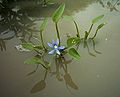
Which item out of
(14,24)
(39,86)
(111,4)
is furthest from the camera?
(111,4)

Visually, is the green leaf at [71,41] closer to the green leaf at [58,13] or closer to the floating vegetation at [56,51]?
the floating vegetation at [56,51]

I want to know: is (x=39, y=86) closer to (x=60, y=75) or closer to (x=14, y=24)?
(x=60, y=75)

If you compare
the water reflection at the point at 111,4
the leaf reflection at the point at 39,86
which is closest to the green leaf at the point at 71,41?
the leaf reflection at the point at 39,86

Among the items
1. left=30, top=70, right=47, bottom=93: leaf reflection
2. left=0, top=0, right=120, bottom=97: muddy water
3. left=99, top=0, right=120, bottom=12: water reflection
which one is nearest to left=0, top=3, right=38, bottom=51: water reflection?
left=0, top=0, right=120, bottom=97: muddy water

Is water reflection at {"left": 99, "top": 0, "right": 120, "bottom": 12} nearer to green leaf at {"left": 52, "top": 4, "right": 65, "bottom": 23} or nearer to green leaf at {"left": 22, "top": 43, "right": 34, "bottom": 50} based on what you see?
green leaf at {"left": 52, "top": 4, "right": 65, "bottom": 23}

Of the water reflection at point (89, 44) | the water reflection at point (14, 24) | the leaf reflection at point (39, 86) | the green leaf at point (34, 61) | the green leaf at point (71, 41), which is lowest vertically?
the leaf reflection at point (39, 86)

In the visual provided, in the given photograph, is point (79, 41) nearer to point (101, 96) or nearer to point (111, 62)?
point (111, 62)

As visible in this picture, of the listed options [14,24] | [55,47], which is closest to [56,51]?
[55,47]
